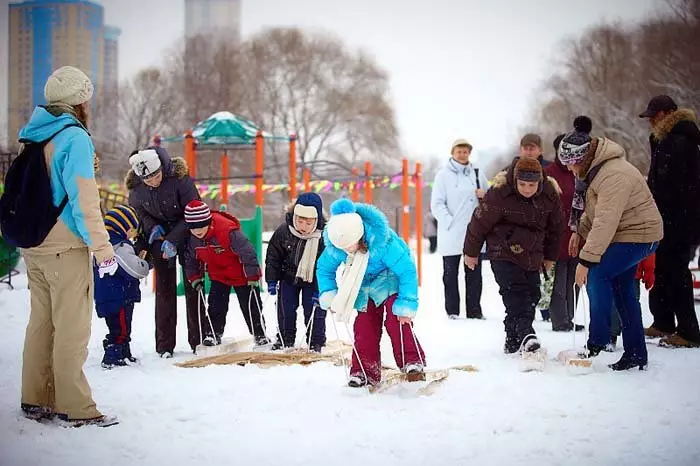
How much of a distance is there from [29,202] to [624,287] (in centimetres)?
408

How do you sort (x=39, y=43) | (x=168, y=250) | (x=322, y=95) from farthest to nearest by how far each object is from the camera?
(x=322, y=95) → (x=39, y=43) → (x=168, y=250)

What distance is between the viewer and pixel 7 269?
12.0 metres

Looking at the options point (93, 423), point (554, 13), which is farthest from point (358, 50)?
point (93, 423)

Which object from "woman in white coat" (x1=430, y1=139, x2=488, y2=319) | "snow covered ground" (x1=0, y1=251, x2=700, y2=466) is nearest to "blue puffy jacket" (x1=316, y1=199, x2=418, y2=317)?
"snow covered ground" (x1=0, y1=251, x2=700, y2=466)

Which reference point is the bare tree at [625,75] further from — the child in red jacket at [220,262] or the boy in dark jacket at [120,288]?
the boy in dark jacket at [120,288]

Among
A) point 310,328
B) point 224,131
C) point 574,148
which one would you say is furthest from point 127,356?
point 224,131

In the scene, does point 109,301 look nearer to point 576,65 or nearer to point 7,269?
point 7,269

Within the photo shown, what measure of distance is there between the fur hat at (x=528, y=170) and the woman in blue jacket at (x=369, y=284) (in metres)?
1.50

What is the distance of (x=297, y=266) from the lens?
283 inches

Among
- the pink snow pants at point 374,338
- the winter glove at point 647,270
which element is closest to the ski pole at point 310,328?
the pink snow pants at point 374,338

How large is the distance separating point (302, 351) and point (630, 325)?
2602mm

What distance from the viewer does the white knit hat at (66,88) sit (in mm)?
4711

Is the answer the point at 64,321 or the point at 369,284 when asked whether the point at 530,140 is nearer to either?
the point at 369,284

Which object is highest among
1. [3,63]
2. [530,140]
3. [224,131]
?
[3,63]
